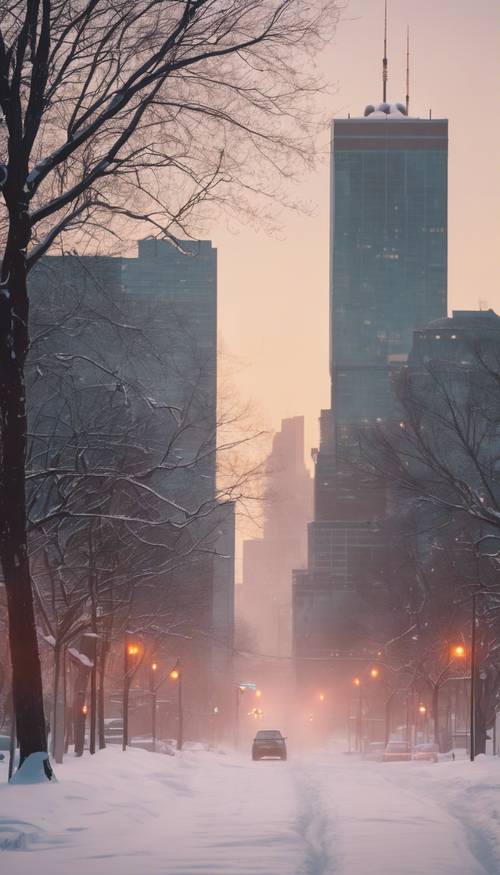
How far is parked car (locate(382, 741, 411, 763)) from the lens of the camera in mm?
67688

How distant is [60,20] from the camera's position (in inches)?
709

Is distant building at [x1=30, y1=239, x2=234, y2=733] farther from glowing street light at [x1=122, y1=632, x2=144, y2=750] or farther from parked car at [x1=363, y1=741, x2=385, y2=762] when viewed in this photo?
parked car at [x1=363, y1=741, x2=385, y2=762]

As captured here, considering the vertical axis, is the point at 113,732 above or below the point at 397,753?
above

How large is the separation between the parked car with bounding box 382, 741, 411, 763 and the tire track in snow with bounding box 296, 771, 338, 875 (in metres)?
40.9

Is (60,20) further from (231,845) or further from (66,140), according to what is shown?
(231,845)

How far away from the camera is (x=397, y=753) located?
68.5m

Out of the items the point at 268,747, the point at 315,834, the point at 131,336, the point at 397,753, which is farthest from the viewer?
the point at 397,753

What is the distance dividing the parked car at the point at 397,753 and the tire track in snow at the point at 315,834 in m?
40.9

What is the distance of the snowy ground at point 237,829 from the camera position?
529 inches

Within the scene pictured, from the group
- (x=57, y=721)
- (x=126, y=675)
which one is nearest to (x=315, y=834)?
(x=57, y=721)

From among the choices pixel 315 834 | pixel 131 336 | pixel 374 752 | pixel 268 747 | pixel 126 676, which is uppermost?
pixel 131 336

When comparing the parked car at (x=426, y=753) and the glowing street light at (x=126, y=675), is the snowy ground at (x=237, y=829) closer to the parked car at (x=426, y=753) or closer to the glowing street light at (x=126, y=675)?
the glowing street light at (x=126, y=675)

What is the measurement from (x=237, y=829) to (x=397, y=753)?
173ft

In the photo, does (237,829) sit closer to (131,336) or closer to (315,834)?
(315,834)
